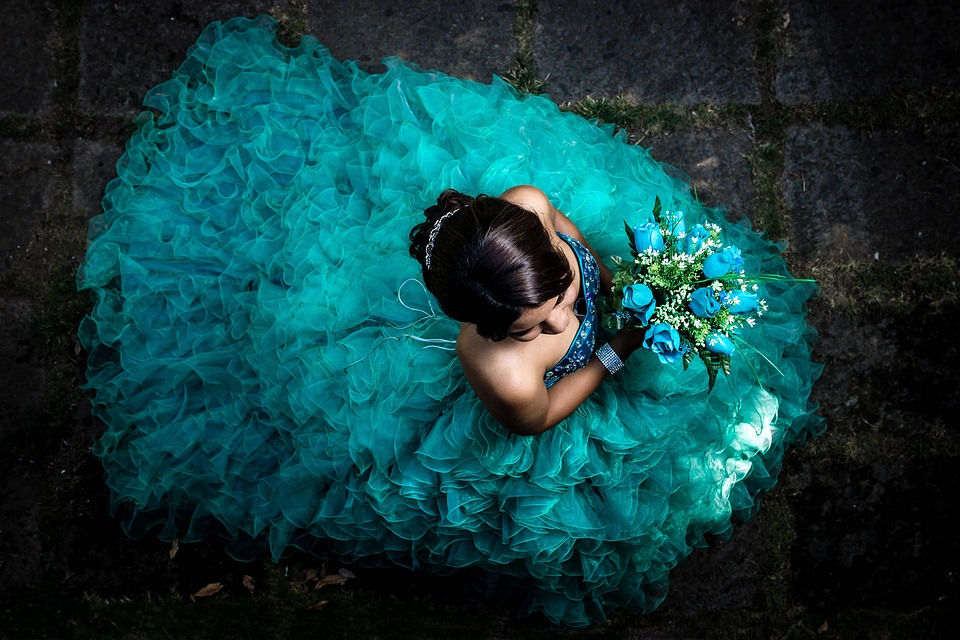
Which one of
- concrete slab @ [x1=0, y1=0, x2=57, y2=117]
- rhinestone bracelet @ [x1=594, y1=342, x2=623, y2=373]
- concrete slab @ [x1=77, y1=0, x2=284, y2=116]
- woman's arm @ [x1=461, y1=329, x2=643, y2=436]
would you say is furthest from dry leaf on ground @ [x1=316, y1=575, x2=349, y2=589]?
concrete slab @ [x1=0, y1=0, x2=57, y2=117]

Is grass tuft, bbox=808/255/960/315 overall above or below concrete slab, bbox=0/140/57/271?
above

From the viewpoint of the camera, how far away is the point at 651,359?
287 cm

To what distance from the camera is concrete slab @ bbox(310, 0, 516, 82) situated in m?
3.85

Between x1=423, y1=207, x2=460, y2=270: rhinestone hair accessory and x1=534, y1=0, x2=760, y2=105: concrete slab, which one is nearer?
x1=423, y1=207, x2=460, y2=270: rhinestone hair accessory

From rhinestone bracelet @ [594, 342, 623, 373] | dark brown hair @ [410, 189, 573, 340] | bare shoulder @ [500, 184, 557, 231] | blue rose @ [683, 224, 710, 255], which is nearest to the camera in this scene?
dark brown hair @ [410, 189, 573, 340]

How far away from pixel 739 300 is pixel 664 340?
→ 0.30m

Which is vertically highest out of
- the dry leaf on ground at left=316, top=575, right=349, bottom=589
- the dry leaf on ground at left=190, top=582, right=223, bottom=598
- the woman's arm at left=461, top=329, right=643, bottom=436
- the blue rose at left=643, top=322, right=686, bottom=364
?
the blue rose at left=643, top=322, right=686, bottom=364

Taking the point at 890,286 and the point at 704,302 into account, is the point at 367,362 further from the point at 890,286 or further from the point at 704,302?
the point at 890,286

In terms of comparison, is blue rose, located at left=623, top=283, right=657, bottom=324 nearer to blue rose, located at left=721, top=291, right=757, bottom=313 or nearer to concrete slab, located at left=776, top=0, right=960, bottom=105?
blue rose, located at left=721, top=291, right=757, bottom=313

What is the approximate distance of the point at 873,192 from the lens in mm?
3807

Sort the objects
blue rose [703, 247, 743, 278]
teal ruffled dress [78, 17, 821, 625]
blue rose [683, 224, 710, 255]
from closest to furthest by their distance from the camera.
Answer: blue rose [703, 247, 743, 278] < blue rose [683, 224, 710, 255] < teal ruffled dress [78, 17, 821, 625]

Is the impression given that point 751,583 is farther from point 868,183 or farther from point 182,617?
point 182,617

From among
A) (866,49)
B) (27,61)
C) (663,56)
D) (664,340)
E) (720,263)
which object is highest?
(866,49)

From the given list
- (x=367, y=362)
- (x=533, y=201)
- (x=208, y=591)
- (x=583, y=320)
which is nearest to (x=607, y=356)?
(x=583, y=320)
